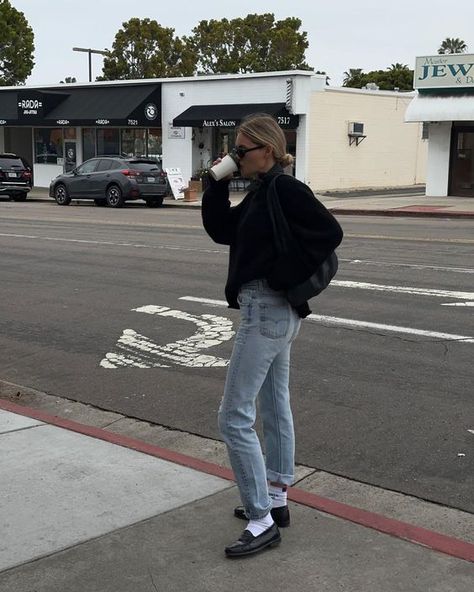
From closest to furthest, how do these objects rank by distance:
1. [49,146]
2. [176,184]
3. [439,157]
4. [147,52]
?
[439,157], [176,184], [49,146], [147,52]

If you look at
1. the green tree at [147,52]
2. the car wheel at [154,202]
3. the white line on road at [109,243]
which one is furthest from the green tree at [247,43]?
the white line on road at [109,243]

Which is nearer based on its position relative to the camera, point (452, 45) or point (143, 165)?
point (143, 165)

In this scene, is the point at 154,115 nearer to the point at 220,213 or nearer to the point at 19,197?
the point at 19,197

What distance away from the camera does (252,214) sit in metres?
3.55

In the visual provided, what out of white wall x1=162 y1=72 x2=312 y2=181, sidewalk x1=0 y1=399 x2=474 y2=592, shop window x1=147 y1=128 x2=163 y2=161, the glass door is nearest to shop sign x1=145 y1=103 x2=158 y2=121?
white wall x1=162 y1=72 x2=312 y2=181

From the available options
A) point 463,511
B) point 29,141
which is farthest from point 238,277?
point 29,141

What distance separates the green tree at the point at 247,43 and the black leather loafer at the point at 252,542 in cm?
7157

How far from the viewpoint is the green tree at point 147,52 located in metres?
69.8

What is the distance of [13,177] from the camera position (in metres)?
31.9

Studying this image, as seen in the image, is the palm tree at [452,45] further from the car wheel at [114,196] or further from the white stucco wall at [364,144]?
the car wheel at [114,196]

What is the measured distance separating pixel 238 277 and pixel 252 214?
282 mm

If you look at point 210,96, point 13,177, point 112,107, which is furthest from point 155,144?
point 13,177

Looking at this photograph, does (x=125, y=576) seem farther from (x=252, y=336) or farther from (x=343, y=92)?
(x=343, y=92)

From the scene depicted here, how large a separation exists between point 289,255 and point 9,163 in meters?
30.5
